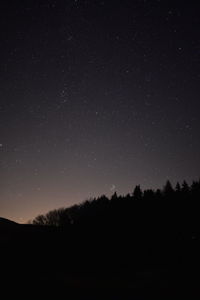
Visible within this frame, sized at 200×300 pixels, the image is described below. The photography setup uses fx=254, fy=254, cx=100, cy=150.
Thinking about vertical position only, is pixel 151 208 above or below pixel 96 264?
above

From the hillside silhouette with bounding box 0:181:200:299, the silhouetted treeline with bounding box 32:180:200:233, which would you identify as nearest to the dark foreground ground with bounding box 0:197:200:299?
the hillside silhouette with bounding box 0:181:200:299

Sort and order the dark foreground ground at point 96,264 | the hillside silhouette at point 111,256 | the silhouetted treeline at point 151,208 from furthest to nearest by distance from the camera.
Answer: the silhouetted treeline at point 151,208
the hillside silhouette at point 111,256
the dark foreground ground at point 96,264

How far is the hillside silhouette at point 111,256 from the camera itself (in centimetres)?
1838

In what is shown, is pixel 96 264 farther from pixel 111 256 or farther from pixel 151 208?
pixel 151 208

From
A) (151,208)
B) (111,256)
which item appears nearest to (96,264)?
(111,256)

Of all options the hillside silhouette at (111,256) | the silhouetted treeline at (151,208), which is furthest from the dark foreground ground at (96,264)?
the silhouetted treeline at (151,208)

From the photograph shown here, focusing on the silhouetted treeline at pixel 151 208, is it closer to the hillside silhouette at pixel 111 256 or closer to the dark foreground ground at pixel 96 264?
the hillside silhouette at pixel 111 256

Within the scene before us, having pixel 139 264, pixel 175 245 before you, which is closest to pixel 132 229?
pixel 175 245

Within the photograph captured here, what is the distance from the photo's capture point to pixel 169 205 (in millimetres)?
48656

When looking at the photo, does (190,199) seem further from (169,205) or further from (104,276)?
(104,276)

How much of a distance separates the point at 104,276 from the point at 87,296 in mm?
7709

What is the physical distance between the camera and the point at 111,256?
26.8m

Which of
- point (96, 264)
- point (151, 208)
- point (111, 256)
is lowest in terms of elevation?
point (96, 264)

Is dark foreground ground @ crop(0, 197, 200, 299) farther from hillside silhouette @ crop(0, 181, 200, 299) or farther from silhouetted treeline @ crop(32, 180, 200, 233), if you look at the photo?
silhouetted treeline @ crop(32, 180, 200, 233)
